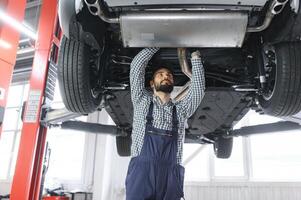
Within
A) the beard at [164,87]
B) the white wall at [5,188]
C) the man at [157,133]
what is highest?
the beard at [164,87]

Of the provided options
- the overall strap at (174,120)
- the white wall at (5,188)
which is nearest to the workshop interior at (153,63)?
the overall strap at (174,120)

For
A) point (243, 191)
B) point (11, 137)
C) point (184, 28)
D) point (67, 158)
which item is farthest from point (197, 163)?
point (11, 137)

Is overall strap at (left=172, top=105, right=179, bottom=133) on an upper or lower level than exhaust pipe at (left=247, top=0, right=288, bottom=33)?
lower

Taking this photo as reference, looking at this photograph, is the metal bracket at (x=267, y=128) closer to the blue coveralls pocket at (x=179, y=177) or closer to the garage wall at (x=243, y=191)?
the blue coveralls pocket at (x=179, y=177)

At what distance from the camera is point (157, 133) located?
1807 mm

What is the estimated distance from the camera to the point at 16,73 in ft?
32.7

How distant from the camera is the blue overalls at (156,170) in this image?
5.45 feet

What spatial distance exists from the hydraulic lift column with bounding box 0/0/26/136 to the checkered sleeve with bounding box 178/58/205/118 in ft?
5.96

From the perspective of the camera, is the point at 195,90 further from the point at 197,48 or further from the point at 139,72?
the point at 139,72

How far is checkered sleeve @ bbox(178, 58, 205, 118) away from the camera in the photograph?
189 cm

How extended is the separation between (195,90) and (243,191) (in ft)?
14.9

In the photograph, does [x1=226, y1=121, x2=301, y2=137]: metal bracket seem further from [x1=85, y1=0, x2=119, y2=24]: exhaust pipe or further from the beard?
[x1=85, y1=0, x2=119, y2=24]: exhaust pipe

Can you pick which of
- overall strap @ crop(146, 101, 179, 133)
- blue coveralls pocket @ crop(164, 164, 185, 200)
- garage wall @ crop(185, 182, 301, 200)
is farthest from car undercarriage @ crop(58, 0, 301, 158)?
garage wall @ crop(185, 182, 301, 200)

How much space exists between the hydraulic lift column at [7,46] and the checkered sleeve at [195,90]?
5.96 ft
